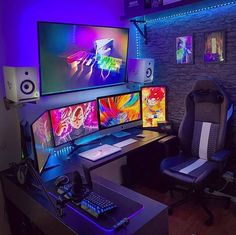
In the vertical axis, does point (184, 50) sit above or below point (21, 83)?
above

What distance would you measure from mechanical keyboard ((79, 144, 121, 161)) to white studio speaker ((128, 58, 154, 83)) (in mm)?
897

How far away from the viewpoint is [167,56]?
2754mm

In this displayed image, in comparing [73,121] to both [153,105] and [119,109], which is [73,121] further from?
[153,105]

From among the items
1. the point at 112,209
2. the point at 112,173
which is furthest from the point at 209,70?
the point at 112,209

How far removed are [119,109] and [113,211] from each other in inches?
53.5

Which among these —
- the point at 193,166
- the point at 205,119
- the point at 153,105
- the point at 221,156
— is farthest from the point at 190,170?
the point at 153,105

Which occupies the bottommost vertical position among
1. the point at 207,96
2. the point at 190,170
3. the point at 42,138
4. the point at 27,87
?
the point at 190,170

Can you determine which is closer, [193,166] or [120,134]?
[193,166]

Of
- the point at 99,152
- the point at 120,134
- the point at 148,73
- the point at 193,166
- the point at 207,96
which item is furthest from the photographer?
the point at 148,73

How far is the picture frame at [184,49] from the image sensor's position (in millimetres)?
2520

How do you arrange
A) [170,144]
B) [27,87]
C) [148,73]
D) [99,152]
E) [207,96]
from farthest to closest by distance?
[148,73]
[170,144]
[207,96]
[99,152]
[27,87]

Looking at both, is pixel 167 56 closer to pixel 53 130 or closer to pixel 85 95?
pixel 85 95

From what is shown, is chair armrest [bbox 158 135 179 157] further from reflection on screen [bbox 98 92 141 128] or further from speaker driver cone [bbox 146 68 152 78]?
speaker driver cone [bbox 146 68 152 78]

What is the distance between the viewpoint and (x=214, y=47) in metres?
2.36
